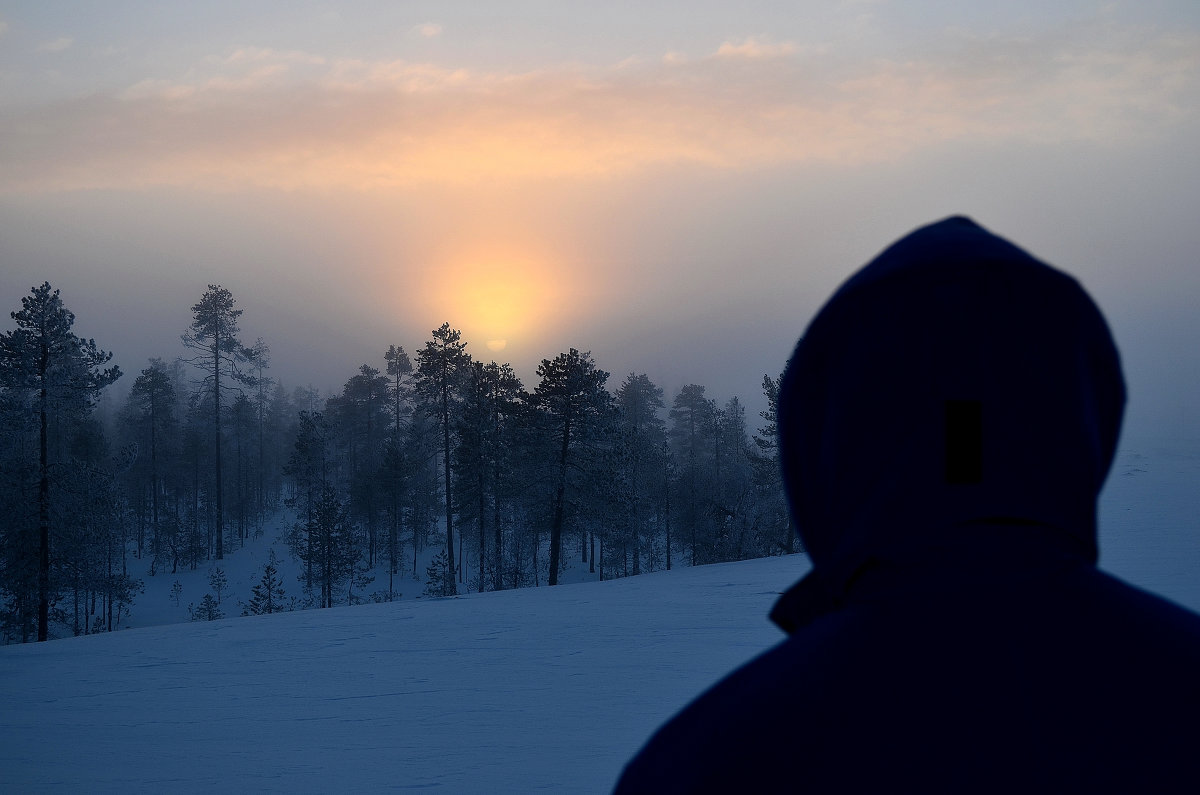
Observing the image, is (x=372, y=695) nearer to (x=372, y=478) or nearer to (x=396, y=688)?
(x=396, y=688)

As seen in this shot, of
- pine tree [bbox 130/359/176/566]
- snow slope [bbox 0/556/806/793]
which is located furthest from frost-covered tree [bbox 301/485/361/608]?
snow slope [bbox 0/556/806/793]

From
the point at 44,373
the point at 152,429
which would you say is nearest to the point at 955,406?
the point at 44,373

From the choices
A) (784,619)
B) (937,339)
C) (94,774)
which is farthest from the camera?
(94,774)

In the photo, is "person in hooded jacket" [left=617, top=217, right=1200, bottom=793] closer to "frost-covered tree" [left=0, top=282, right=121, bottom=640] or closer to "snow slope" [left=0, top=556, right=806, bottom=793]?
"snow slope" [left=0, top=556, right=806, bottom=793]

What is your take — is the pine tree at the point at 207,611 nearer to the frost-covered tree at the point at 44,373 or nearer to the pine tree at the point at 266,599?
the pine tree at the point at 266,599

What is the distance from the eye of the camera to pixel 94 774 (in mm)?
5473

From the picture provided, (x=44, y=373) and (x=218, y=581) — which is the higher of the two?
(x=44, y=373)

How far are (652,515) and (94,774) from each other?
6802cm

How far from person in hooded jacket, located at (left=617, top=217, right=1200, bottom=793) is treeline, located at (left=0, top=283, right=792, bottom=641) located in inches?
1177

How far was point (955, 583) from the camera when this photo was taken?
896mm

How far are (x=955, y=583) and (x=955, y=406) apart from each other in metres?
0.24

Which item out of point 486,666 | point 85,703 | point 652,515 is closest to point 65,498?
point 85,703

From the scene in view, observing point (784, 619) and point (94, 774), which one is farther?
point (94, 774)

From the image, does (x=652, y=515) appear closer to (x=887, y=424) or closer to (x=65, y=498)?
(x=65, y=498)
